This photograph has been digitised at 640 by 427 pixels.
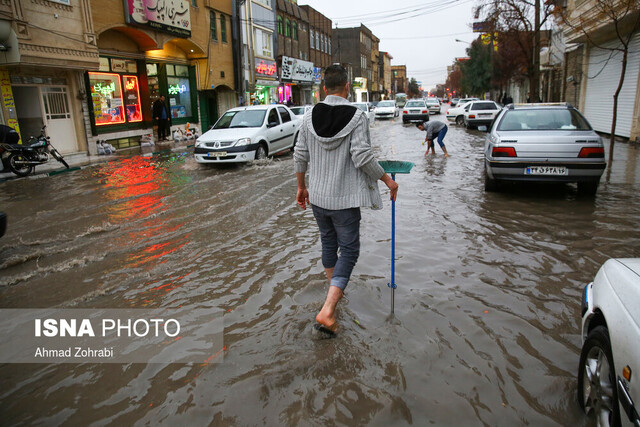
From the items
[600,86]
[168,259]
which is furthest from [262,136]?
[600,86]

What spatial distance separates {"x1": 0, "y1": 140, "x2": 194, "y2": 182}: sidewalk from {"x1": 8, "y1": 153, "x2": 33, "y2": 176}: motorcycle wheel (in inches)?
5.4

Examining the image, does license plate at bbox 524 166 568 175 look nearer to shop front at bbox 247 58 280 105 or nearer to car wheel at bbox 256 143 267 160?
car wheel at bbox 256 143 267 160

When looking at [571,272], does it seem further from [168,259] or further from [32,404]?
[32,404]

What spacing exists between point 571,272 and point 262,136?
1001 centimetres

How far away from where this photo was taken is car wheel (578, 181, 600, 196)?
24.9 ft

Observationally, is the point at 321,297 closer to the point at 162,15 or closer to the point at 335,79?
the point at 335,79

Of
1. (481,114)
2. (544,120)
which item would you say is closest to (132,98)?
(544,120)

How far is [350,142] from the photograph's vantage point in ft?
10.6

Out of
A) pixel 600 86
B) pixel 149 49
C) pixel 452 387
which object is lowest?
pixel 452 387

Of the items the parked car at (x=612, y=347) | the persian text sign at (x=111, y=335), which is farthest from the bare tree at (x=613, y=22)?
the persian text sign at (x=111, y=335)

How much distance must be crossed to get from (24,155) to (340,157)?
11.9 metres

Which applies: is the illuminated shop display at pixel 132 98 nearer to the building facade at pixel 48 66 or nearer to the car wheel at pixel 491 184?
the building facade at pixel 48 66

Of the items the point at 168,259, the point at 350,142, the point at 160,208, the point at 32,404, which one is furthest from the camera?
the point at 160,208

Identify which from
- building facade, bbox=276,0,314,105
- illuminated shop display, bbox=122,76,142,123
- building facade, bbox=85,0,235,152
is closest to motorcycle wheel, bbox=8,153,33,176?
building facade, bbox=85,0,235,152
